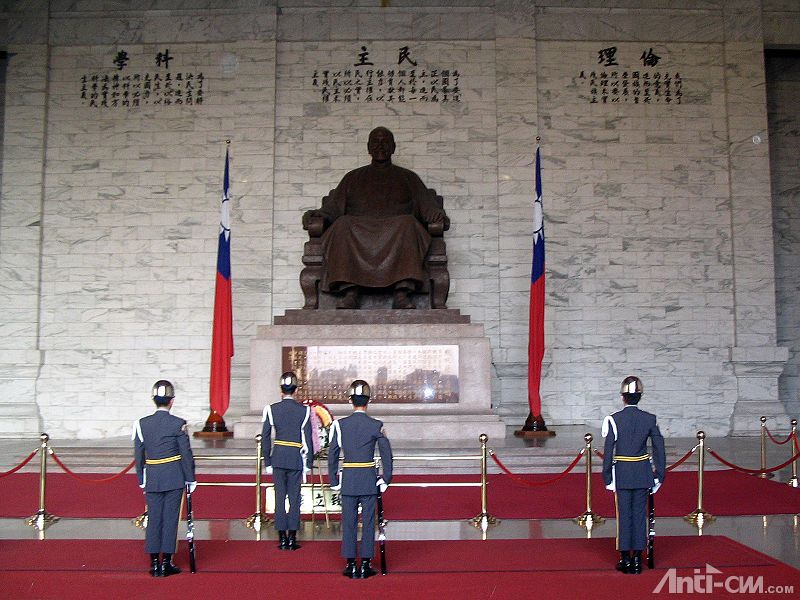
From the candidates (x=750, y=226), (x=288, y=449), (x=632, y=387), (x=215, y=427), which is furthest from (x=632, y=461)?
(x=750, y=226)

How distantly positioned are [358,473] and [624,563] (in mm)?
1325

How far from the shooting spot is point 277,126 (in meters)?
9.88

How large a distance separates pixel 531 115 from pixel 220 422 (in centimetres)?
507

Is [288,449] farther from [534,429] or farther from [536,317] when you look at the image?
[536,317]

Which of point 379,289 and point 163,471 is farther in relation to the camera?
point 379,289

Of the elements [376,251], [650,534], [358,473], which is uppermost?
[376,251]

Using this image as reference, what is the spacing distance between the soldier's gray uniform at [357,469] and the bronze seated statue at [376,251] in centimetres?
384

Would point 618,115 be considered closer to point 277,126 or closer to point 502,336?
point 502,336

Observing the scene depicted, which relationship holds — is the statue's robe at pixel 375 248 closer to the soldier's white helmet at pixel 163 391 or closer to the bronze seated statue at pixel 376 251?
the bronze seated statue at pixel 376 251

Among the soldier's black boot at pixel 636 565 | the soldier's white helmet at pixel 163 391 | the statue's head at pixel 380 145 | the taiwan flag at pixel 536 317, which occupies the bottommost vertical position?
the soldier's black boot at pixel 636 565

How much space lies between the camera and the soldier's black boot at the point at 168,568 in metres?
3.81

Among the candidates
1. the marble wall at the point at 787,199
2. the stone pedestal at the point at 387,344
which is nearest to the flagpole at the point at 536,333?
the stone pedestal at the point at 387,344

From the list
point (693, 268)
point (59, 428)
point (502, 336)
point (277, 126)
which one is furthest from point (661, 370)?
point (59, 428)

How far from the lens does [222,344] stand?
26.9 feet
